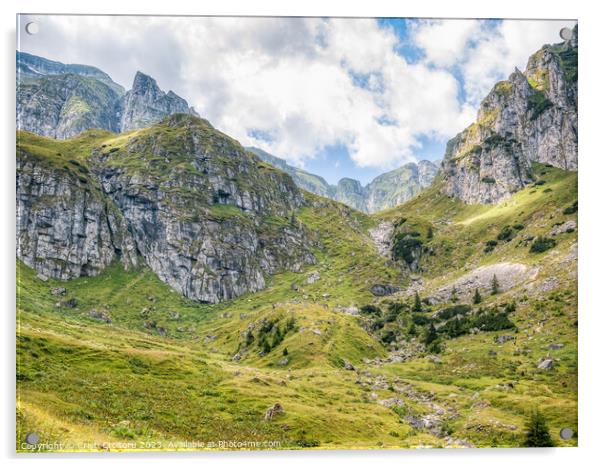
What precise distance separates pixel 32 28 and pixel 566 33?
36651mm

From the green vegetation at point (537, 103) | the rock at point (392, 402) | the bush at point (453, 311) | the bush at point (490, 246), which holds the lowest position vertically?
Result: the rock at point (392, 402)

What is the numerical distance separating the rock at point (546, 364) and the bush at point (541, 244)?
57767 mm

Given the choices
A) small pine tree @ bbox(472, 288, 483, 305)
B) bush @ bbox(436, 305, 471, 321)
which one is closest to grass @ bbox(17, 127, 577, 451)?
small pine tree @ bbox(472, 288, 483, 305)

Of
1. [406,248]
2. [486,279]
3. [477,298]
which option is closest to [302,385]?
[477,298]

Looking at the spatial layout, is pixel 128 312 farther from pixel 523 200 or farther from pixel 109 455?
pixel 523 200

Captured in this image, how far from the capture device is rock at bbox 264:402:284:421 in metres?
30.2

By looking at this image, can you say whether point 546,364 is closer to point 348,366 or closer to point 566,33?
point 566,33

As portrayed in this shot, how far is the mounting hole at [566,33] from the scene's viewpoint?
3075 cm

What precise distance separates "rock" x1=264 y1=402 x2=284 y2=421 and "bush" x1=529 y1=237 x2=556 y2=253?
80042 millimetres

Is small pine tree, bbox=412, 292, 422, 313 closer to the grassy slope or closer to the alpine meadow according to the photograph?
the alpine meadow

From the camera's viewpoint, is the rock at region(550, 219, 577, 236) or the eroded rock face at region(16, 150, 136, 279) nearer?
the rock at region(550, 219, 577, 236)

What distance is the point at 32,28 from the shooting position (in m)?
28.8

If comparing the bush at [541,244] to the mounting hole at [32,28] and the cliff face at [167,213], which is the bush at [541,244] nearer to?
the cliff face at [167,213]

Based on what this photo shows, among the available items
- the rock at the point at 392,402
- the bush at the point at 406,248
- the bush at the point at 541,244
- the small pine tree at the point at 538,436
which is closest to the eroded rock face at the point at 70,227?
the bush at the point at 406,248
